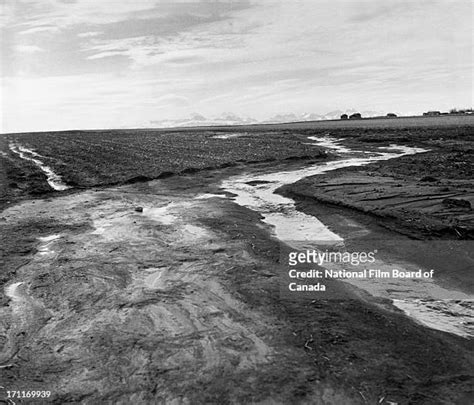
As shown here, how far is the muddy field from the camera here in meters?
4.73

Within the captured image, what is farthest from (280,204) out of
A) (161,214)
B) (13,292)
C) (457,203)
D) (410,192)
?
(13,292)

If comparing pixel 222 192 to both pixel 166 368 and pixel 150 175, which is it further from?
pixel 166 368

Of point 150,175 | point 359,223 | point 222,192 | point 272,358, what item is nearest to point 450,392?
point 272,358

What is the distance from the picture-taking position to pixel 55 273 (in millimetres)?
8211

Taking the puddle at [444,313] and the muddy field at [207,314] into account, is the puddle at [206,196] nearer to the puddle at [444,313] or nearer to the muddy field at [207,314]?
the muddy field at [207,314]

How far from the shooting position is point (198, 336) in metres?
5.78

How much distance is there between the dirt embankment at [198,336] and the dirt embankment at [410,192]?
3.51 m

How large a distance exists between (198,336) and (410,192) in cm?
935

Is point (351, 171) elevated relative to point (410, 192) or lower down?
elevated

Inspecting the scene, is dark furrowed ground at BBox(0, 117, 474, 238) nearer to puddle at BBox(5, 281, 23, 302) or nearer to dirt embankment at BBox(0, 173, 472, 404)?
dirt embankment at BBox(0, 173, 472, 404)

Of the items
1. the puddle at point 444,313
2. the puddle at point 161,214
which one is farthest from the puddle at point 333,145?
the puddle at point 444,313

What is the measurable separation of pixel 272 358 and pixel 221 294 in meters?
2.02

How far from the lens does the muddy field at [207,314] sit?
4727 millimetres

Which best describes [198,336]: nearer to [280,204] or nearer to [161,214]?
[161,214]
